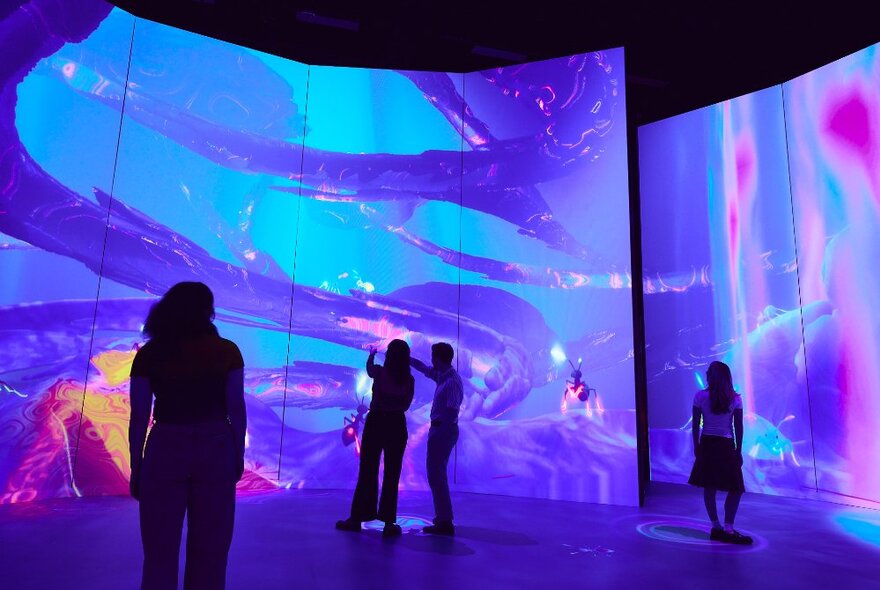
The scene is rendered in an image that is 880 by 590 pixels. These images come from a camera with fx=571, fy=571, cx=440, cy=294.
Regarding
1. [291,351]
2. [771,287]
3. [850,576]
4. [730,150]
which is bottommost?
[850,576]

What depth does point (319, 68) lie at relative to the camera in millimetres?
6242

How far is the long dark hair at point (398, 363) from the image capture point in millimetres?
3773

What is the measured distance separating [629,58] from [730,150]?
1.64 m

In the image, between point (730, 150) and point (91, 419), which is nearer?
point (91, 419)

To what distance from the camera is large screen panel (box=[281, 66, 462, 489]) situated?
5711mm

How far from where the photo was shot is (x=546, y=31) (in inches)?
236

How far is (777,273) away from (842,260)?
2.19 feet

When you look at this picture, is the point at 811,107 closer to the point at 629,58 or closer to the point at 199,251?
the point at 629,58

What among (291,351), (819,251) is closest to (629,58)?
(819,251)

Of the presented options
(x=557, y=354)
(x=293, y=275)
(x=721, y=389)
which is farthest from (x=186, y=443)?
(x=557, y=354)

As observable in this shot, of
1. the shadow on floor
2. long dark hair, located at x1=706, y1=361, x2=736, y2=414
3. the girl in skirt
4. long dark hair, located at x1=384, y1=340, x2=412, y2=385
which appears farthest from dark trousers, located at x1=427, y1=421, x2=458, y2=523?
long dark hair, located at x1=706, y1=361, x2=736, y2=414

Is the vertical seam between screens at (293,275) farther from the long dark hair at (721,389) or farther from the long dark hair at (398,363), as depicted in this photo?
the long dark hair at (721,389)

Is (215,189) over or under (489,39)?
under

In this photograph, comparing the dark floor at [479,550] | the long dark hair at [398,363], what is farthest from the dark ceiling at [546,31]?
the dark floor at [479,550]
